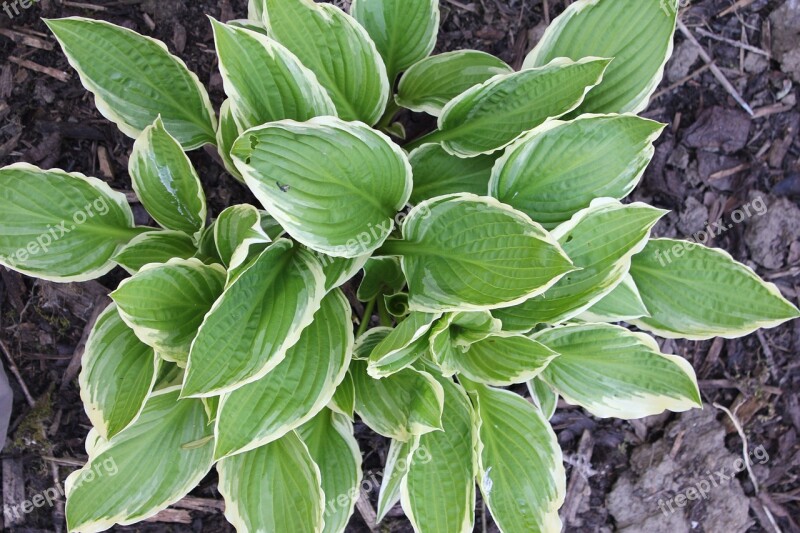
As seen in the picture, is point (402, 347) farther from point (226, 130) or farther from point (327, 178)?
point (226, 130)

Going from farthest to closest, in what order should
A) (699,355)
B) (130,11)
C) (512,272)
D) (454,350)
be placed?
1. (699,355)
2. (130,11)
3. (454,350)
4. (512,272)

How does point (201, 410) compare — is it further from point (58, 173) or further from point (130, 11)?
point (130, 11)

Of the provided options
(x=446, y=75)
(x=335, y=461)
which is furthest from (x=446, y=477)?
(x=446, y=75)

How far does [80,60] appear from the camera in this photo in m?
1.37

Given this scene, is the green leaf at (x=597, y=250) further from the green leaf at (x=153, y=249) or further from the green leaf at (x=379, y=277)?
the green leaf at (x=153, y=249)

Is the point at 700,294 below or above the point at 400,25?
below

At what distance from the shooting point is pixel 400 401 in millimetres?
1414

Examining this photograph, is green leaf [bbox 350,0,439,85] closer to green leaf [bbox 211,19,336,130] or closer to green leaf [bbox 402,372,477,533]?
green leaf [bbox 211,19,336,130]

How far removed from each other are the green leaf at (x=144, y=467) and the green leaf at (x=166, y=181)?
0.38 metres

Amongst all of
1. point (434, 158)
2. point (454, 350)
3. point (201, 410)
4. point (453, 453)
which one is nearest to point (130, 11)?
point (434, 158)

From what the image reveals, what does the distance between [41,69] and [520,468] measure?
1678 mm

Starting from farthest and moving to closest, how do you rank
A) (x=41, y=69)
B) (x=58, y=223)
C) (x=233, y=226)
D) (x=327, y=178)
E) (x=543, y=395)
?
1. (x=41, y=69)
2. (x=543, y=395)
3. (x=58, y=223)
4. (x=233, y=226)
5. (x=327, y=178)

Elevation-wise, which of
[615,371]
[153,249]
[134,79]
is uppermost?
[134,79]

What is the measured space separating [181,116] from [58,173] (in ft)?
0.96
